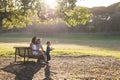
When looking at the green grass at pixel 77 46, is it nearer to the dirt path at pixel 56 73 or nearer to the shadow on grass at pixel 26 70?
the dirt path at pixel 56 73

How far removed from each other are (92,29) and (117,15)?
24.2 ft

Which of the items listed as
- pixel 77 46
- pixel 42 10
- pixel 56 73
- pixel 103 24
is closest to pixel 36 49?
pixel 56 73

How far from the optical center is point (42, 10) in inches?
865

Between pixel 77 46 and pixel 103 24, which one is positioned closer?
pixel 77 46

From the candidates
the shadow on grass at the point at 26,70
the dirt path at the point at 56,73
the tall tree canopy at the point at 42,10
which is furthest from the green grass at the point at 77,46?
the shadow on grass at the point at 26,70

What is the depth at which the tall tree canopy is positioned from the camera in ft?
68.6

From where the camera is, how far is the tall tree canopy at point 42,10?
20.9 m

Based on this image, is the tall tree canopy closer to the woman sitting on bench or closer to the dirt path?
the woman sitting on bench

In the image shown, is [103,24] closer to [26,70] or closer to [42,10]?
[42,10]

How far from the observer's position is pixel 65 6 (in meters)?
21.4

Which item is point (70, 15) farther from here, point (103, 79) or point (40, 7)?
point (103, 79)

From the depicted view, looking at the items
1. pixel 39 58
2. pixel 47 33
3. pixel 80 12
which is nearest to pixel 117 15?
pixel 47 33

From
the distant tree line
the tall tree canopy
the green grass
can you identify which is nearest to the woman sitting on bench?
the tall tree canopy

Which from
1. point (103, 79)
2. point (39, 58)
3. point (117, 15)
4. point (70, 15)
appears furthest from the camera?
point (117, 15)
